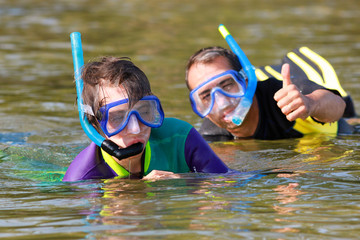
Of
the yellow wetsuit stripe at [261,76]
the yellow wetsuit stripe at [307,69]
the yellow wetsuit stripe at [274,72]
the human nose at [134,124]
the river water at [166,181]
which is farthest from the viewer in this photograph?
the yellow wetsuit stripe at [261,76]

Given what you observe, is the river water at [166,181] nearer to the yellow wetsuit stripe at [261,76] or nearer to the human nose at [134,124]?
the human nose at [134,124]

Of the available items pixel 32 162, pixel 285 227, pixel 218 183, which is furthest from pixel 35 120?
pixel 285 227

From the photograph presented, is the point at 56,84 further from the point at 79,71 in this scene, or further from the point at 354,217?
the point at 354,217

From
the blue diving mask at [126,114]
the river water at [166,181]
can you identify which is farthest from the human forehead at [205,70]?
the blue diving mask at [126,114]

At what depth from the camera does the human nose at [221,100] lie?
4.83 meters

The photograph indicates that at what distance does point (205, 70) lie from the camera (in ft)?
16.4

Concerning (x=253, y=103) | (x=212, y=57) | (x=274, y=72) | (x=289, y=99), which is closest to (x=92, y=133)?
(x=289, y=99)

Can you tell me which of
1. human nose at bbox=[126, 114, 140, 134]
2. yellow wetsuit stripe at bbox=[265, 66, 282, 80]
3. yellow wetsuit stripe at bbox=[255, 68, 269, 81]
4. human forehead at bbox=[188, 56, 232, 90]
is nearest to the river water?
human nose at bbox=[126, 114, 140, 134]

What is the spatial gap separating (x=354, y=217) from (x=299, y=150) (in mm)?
2025

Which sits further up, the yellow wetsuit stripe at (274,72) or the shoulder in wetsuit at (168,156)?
the yellow wetsuit stripe at (274,72)

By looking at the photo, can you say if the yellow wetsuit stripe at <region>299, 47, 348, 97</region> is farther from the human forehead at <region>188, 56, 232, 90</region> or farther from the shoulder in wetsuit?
the shoulder in wetsuit

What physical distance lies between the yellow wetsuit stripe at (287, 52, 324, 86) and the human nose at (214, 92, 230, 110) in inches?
59.9

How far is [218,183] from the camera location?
3.74 m

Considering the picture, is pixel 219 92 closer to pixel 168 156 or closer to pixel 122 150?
A: pixel 168 156
